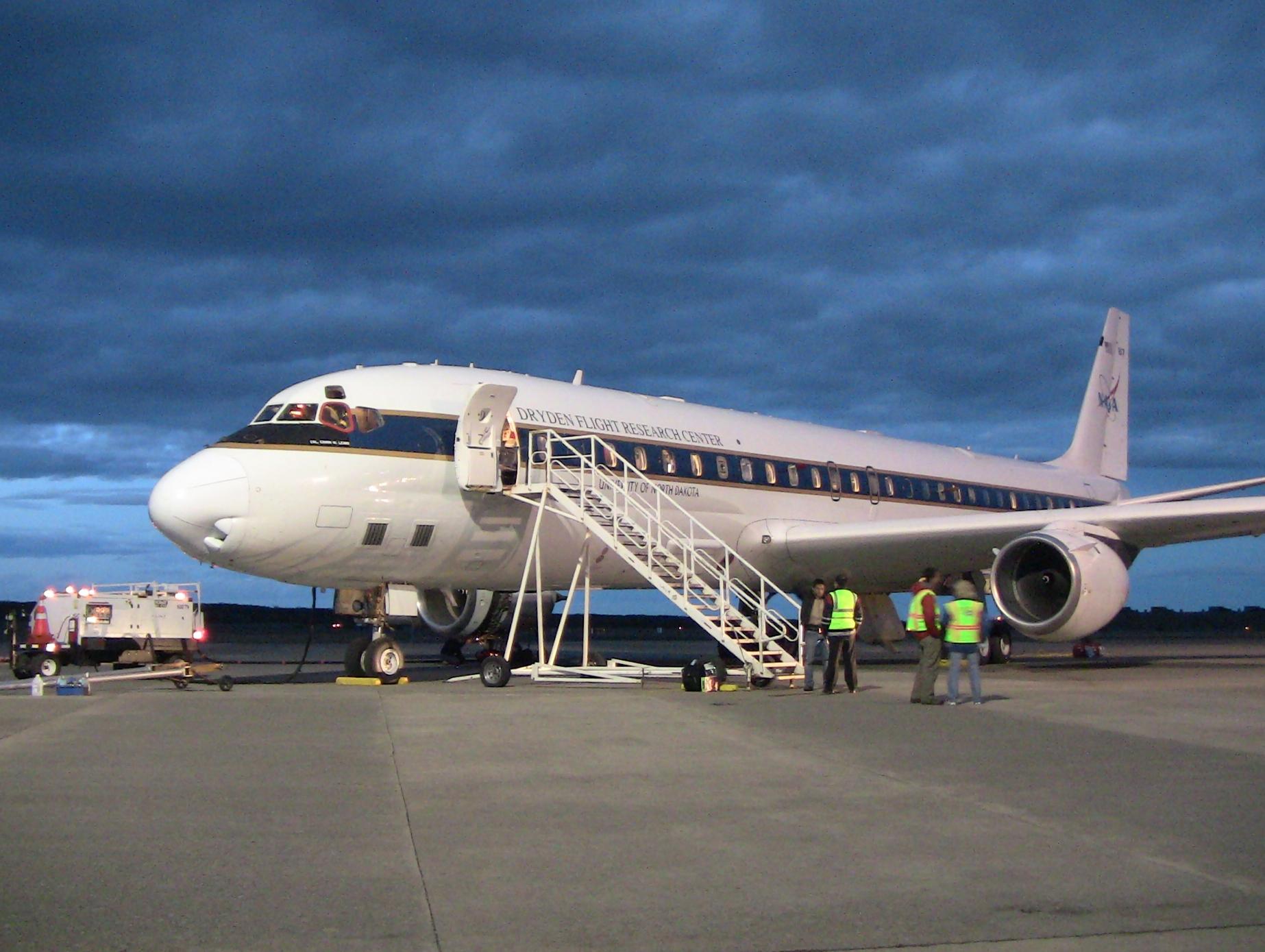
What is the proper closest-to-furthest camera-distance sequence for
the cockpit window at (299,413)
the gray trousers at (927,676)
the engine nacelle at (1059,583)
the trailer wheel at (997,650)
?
the gray trousers at (927,676) → the cockpit window at (299,413) → the engine nacelle at (1059,583) → the trailer wheel at (997,650)

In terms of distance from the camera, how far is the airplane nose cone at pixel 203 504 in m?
15.0

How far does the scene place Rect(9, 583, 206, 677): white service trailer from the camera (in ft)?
64.6

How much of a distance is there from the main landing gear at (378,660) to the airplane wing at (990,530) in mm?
6646

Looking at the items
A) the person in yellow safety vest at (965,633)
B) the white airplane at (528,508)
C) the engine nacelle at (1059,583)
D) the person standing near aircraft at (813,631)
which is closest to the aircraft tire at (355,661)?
the white airplane at (528,508)

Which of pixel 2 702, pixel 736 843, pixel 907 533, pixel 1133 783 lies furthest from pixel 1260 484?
pixel 2 702

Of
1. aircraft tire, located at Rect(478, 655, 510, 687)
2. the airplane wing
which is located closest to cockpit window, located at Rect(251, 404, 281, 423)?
aircraft tire, located at Rect(478, 655, 510, 687)

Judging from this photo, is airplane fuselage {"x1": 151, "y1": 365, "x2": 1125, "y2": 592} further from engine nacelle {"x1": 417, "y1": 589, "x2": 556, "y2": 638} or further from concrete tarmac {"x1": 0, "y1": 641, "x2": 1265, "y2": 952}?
concrete tarmac {"x1": 0, "y1": 641, "x2": 1265, "y2": 952}

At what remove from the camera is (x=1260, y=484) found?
2005 cm

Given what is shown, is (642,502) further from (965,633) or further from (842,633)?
(965,633)

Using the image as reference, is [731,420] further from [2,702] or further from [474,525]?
[2,702]

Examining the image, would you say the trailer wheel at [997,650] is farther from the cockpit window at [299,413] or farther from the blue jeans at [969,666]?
the cockpit window at [299,413]

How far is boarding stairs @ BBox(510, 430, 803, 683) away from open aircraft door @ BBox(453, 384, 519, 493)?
0.57 m

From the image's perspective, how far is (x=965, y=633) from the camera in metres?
13.8

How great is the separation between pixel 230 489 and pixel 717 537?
25.4ft
